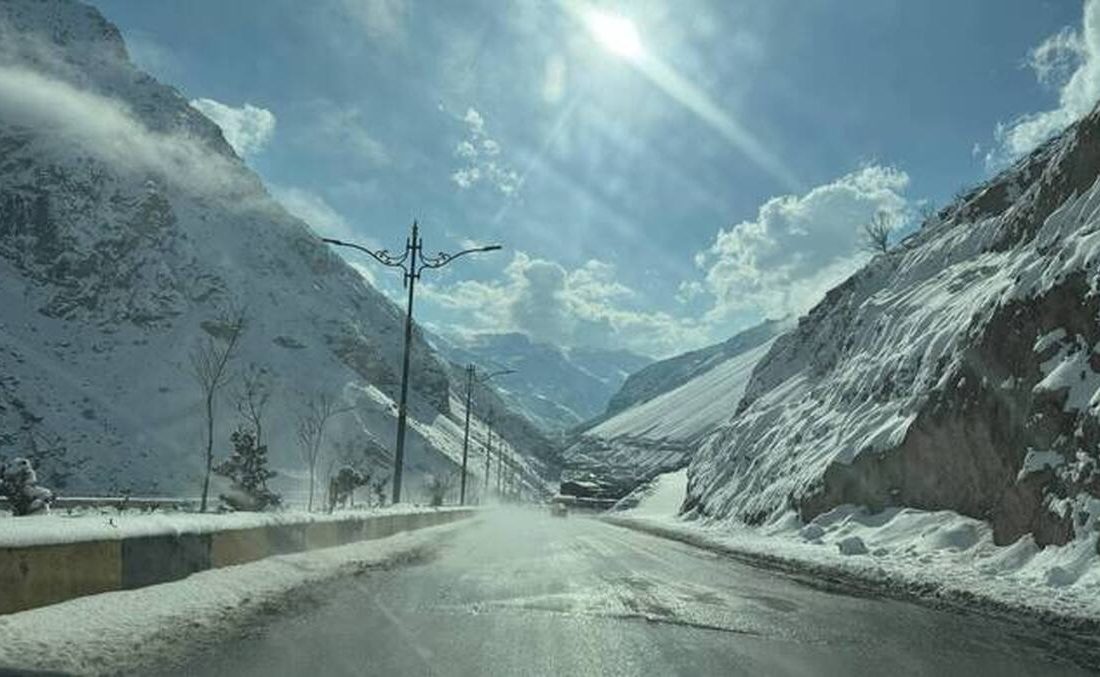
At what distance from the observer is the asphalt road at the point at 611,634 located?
839cm

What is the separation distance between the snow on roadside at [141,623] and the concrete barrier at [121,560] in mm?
119

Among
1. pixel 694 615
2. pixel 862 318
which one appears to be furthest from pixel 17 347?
pixel 694 615

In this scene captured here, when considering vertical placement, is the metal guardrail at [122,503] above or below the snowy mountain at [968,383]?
below

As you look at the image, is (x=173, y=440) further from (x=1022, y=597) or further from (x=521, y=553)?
(x=1022, y=597)

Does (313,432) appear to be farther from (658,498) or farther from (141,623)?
(141,623)

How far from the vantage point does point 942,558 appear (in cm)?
2112

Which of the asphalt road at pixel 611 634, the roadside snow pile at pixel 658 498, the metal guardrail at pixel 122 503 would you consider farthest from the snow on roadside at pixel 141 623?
the roadside snow pile at pixel 658 498

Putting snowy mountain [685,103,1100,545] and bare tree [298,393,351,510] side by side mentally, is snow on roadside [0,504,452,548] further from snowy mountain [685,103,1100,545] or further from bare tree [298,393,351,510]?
bare tree [298,393,351,510]

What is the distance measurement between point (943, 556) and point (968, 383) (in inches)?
268

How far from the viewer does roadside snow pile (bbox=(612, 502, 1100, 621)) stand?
14.7 metres

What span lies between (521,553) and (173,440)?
511 ft

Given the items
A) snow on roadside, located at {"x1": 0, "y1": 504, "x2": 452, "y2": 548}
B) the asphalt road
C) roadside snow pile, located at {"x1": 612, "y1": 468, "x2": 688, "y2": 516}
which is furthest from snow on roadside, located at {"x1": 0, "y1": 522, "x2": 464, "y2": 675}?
roadside snow pile, located at {"x1": 612, "y1": 468, "x2": 688, "y2": 516}

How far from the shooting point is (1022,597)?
1434 centimetres

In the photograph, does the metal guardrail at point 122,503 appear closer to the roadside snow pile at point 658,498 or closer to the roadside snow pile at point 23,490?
the roadside snow pile at point 23,490
